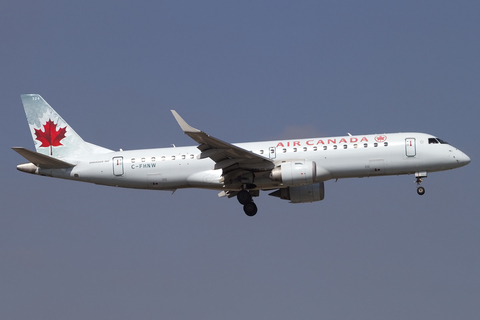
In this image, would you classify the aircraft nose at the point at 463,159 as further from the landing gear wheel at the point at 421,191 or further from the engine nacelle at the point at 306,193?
the engine nacelle at the point at 306,193

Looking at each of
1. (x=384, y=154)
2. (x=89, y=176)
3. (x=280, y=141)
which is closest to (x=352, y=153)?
(x=384, y=154)

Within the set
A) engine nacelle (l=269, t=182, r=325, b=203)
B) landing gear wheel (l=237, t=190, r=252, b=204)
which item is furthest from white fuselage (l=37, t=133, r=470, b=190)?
engine nacelle (l=269, t=182, r=325, b=203)

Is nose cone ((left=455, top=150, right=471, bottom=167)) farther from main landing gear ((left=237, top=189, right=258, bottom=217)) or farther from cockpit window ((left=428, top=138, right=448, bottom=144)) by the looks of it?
main landing gear ((left=237, top=189, right=258, bottom=217))

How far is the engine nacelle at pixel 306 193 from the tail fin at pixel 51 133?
11840 mm

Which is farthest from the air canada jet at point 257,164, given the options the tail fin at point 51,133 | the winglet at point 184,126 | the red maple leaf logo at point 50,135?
the red maple leaf logo at point 50,135

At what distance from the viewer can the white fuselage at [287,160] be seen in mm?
39219

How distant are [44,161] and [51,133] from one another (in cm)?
389

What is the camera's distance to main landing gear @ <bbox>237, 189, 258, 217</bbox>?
40.9 metres

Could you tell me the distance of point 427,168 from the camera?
39688mm

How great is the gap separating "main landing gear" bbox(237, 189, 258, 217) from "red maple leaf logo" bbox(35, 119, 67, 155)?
1248 cm

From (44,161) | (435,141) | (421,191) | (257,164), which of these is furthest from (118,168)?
(435,141)

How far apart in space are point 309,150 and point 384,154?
4.23 m

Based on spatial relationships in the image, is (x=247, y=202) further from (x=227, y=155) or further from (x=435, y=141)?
(x=435, y=141)

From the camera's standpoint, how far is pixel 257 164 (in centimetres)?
3941
